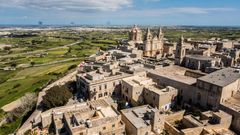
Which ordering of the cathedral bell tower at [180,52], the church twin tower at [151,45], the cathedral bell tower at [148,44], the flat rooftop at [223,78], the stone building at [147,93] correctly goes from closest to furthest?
1. the flat rooftop at [223,78]
2. the stone building at [147,93]
3. the cathedral bell tower at [180,52]
4. the cathedral bell tower at [148,44]
5. the church twin tower at [151,45]

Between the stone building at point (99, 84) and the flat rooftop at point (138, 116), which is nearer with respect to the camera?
the flat rooftop at point (138, 116)

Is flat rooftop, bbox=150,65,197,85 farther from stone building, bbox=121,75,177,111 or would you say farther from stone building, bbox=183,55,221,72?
stone building, bbox=121,75,177,111

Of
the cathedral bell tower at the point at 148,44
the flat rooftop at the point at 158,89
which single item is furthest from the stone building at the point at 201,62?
the cathedral bell tower at the point at 148,44

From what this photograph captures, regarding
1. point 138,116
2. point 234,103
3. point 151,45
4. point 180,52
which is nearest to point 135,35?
point 151,45

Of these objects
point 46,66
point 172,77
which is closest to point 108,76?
point 172,77

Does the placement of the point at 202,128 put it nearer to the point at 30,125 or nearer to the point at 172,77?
the point at 172,77

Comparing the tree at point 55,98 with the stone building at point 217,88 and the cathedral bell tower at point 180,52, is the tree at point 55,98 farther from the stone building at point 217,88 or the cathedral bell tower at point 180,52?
the cathedral bell tower at point 180,52
